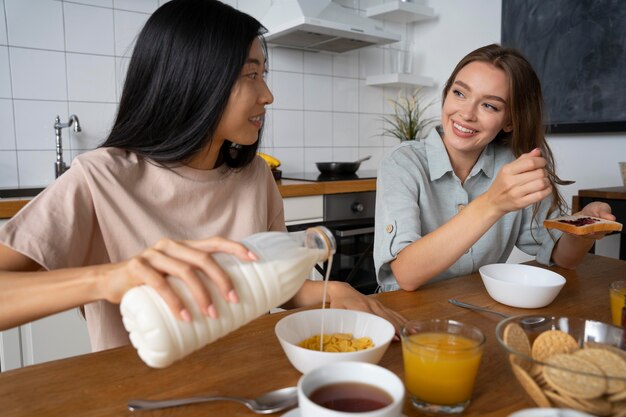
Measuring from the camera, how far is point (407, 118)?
343 cm

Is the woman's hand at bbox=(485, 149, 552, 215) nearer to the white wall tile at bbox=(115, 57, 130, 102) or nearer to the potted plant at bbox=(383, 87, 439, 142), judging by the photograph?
the white wall tile at bbox=(115, 57, 130, 102)

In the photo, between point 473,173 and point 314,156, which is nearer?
point 473,173

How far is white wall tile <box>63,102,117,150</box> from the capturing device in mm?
2285

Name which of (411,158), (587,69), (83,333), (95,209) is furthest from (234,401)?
(587,69)

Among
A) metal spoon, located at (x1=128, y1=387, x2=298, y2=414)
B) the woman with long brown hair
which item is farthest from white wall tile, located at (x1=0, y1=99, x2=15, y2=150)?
metal spoon, located at (x1=128, y1=387, x2=298, y2=414)

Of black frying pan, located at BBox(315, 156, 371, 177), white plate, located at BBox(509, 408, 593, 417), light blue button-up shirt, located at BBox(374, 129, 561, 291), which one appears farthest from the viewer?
black frying pan, located at BBox(315, 156, 371, 177)

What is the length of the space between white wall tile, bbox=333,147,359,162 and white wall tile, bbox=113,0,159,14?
4.52 ft

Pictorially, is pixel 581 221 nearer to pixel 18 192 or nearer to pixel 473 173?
pixel 473 173

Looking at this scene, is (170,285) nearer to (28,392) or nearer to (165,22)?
(28,392)

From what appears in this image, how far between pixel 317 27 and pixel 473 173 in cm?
142

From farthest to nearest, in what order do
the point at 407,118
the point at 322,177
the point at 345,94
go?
1. the point at 407,118
2. the point at 345,94
3. the point at 322,177

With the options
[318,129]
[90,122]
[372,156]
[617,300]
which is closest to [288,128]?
[318,129]

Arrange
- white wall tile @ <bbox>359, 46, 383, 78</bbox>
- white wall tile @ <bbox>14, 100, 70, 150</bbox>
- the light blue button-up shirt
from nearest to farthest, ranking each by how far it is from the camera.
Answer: the light blue button-up shirt, white wall tile @ <bbox>14, 100, 70, 150</bbox>, white wall tile @ <bbox>359, 46, 383, 78</bbox>

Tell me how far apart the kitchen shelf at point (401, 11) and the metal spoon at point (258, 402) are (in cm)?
288
